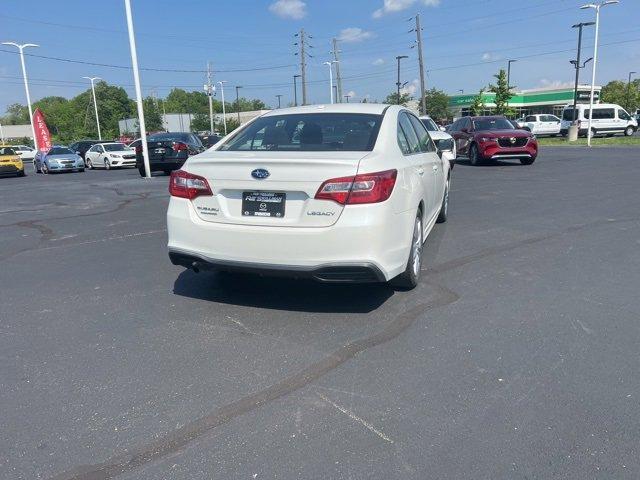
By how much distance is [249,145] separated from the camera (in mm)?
4820

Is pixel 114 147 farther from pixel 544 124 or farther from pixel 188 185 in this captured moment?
pixel 544 124

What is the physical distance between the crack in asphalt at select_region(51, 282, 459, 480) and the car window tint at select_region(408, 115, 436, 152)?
2197 millimetres

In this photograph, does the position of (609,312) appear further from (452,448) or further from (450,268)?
(452,448)

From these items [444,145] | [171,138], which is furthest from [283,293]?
[171,138]

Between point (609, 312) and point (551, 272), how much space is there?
112cm

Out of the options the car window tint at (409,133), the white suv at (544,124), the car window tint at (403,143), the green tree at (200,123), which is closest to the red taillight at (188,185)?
the car window tint at (403,143)

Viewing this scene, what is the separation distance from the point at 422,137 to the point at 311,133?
1.80 meters

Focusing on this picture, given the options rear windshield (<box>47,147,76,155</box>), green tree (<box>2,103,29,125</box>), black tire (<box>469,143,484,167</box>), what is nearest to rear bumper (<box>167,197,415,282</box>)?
black tire (<box>469,143,484,167</box>)

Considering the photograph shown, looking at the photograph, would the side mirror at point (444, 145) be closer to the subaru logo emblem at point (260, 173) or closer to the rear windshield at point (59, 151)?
the subaru logo emblem at point (260, 173)

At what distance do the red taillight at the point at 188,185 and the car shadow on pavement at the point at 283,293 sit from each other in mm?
983

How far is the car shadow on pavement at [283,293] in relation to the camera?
4.52 m

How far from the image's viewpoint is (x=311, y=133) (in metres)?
4.71

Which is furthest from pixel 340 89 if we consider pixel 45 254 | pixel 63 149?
pixel 45 254

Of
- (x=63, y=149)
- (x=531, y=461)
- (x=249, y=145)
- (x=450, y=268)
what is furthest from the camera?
(x=63, y=149)
